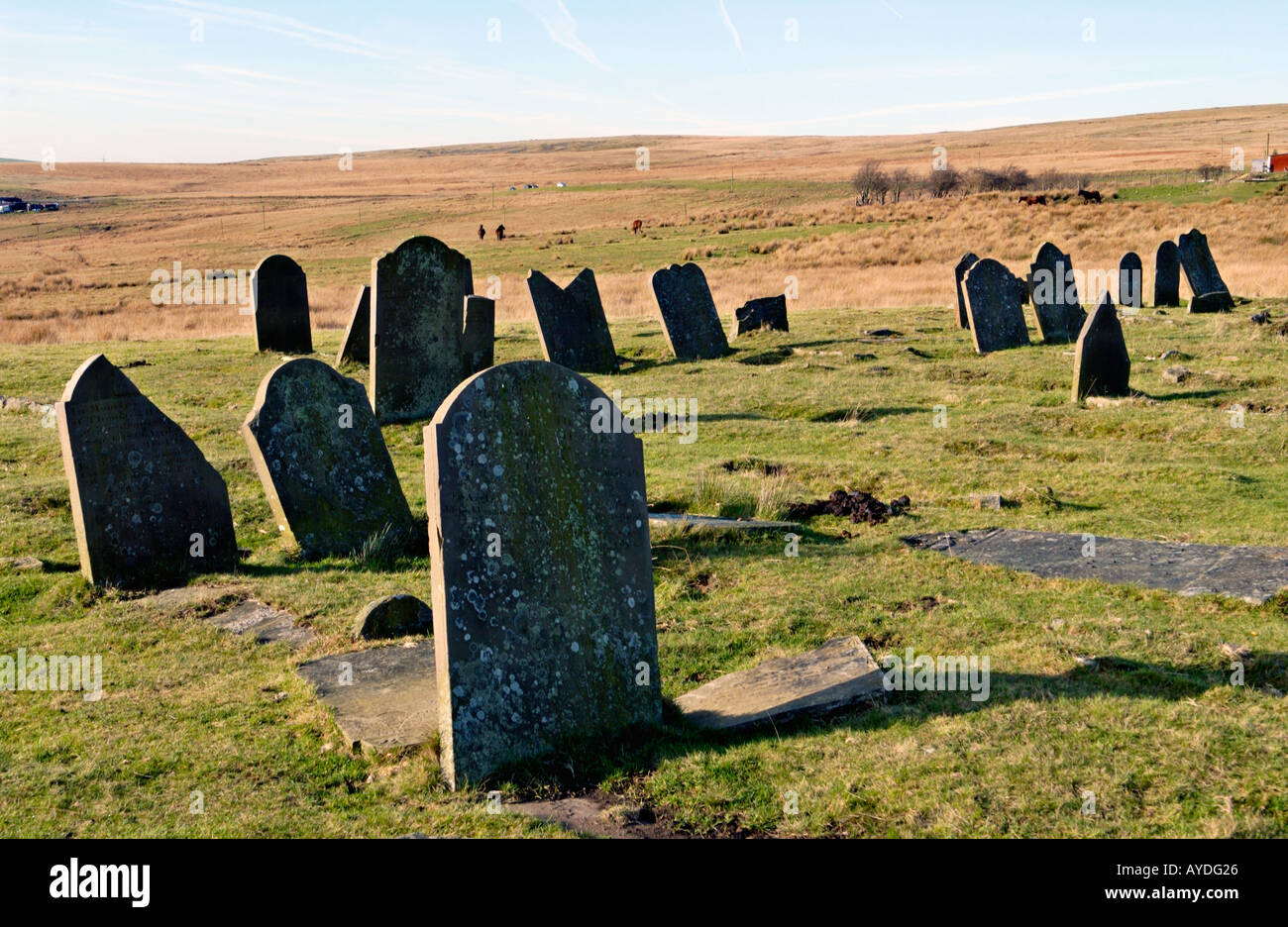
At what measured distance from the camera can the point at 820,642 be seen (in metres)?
7.41

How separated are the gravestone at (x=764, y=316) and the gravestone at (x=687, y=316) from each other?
2223 millimetres

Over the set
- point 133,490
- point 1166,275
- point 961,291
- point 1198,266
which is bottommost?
point 133,490

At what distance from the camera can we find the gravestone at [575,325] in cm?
1997

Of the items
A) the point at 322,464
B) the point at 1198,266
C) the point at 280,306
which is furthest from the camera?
the point at 1198,266

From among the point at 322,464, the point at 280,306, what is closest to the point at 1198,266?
the point at 280,306

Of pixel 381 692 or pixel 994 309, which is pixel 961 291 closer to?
pixel 994 309

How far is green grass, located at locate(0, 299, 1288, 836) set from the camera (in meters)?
4.91

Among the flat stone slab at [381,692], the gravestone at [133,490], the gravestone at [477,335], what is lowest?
the flat stone slab at [381,692]

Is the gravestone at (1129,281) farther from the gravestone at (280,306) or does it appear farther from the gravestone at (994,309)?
the gravestone at (280,306)

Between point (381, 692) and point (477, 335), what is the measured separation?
1150 centimetres

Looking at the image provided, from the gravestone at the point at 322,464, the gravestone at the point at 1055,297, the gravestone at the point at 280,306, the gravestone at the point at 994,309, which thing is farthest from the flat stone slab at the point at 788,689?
the gravestone at the point at 280,306
